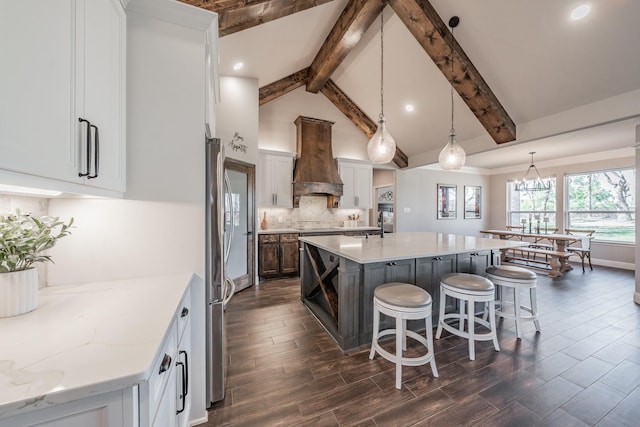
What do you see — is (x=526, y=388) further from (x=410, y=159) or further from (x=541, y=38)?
(x=410, y=159)

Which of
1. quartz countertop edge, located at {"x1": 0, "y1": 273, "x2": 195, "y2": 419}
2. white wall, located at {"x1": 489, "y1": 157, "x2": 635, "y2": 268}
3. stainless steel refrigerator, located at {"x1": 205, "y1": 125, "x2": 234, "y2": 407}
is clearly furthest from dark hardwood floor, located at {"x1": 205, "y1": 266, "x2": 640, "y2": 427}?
white wall, located at {"x1": 489, "y1": 157, "x2": 635, "y2": 268}

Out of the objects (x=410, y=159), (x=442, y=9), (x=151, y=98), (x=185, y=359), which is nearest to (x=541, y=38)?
(x=442, y=9)

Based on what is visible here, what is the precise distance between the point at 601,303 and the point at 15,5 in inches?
231

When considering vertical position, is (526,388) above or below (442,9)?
below

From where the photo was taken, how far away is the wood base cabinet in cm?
448

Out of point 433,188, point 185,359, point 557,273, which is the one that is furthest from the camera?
point 433,188

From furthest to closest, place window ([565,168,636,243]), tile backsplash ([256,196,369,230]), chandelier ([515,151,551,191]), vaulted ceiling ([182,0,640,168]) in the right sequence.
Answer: chandelier ([515,151,551,191]) → window ([565,168,636,243]) → tile backsplash ([256,196,369,230]) → vaulted ceiling ([182,0,640,168])

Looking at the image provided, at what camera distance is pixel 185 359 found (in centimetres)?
127

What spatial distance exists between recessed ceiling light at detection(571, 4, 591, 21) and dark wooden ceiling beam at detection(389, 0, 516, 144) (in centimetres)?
114

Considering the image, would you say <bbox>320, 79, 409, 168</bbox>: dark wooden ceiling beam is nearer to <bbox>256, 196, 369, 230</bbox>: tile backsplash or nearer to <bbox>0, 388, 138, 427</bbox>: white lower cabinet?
<bbox>256, 196, 369, 230</bbox>: tile backsplash

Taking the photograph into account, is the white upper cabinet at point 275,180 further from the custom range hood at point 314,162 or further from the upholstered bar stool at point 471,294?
the upholstered bar stool at point 471,294

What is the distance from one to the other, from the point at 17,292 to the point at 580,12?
4.94 meters

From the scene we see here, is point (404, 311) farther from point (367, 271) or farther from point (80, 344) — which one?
point (80, 344)

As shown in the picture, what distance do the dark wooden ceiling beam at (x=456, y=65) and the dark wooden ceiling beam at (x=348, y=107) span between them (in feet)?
6.95
